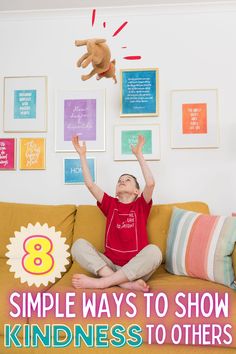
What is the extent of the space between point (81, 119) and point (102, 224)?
87cm

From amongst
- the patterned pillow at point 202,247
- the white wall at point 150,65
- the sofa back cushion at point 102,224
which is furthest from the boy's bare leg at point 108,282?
the white wall at point 150,65

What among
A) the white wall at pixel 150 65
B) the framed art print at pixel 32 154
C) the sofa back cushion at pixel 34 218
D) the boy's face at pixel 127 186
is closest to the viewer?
the boy's face at pixel 127 186

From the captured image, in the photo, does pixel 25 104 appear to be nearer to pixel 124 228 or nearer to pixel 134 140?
pixel 134 140

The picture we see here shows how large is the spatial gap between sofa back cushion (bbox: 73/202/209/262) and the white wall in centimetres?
37

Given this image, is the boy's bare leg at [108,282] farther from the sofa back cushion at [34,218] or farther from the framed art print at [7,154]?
the framed art print at [7,154]

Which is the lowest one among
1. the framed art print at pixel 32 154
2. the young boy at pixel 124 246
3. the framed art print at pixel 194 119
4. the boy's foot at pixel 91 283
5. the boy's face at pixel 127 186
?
the boy's foot at pixel 91 283

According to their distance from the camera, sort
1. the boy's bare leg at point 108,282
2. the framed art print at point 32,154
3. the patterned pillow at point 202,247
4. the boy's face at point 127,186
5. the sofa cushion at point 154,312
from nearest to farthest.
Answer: the sofa cushion at point 154,312, the boy's bare leg at point 108,282, the patterned pillow at point 202,247, the boy's face at point 127,186, the framed art print at point 32,154

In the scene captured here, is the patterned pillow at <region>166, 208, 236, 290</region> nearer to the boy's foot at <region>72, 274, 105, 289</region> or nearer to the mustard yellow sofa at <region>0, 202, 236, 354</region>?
the mustard yellow sofa at <region>0, 202, 236, 354</region>

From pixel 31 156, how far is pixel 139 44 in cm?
114

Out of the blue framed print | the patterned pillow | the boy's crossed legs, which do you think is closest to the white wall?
the blue framed print

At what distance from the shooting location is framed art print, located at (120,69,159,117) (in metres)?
2.87

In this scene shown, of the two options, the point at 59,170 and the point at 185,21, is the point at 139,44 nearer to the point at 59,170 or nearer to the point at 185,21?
the point at 185,21

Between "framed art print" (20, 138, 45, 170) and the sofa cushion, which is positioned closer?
the sofa cushion

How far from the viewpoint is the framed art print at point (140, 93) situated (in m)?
2.87
